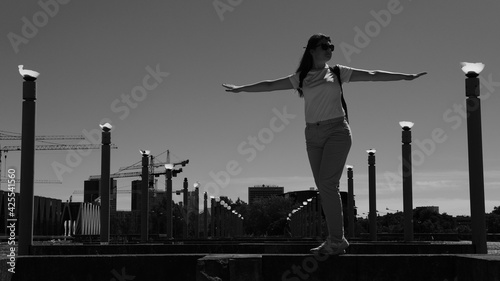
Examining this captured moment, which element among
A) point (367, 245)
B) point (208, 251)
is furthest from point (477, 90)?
point (208, 251)

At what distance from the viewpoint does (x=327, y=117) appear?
6578 millimetres

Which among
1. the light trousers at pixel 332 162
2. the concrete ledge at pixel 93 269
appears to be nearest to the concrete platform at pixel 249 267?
the concrete ledge at pixel 93 269

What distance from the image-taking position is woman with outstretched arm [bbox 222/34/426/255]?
652cm

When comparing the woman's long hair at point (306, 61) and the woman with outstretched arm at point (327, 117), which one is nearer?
the woman with outstretched arm at point (327, 117)

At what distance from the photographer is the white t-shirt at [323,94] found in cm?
661

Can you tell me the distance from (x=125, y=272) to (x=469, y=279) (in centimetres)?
295

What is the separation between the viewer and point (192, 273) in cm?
629

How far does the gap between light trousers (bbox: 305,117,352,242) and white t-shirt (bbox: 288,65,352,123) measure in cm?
8

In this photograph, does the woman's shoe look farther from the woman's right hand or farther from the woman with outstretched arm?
the woman's right hand

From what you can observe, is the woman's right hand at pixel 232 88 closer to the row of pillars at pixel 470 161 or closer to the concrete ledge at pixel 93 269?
the concrete ledge at pixel 93 269

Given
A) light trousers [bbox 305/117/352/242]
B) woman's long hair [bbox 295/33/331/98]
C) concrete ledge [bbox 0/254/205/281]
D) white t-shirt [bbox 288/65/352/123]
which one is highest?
woman's long hair [bbox 295/33/331/98]

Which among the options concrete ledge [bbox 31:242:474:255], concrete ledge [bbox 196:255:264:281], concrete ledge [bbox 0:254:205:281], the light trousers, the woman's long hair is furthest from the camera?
concrete ledge [bbox 31:242:474:255]

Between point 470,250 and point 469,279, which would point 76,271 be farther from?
point 470,250

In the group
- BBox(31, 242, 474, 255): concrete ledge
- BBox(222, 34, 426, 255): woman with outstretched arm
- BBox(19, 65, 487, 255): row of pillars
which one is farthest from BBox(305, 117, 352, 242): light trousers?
BBox(19, 65, 487, 255): row of pillars
